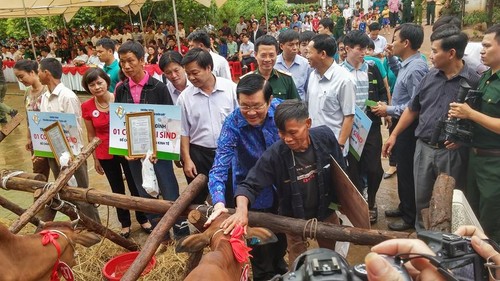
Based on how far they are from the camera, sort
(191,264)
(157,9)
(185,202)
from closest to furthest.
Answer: (191,264) → (185,202) → (157,9)

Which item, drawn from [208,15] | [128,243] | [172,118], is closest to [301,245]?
[172,118]

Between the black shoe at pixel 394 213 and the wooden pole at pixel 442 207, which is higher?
the wooden pole at pixel 442 207

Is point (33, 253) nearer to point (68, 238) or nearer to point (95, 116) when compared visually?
point (68, 238)

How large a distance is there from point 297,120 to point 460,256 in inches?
56.3

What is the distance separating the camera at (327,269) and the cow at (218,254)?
673 millimetres

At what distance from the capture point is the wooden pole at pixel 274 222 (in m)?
2.40

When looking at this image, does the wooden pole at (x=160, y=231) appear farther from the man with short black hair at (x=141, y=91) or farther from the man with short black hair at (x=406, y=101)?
the man with short black hair at (x=406, y=101)

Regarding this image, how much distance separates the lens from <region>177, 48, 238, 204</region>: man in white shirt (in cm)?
371

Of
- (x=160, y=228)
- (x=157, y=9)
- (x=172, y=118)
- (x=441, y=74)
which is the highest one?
(x=157, y=9)

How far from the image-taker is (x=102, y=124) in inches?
166

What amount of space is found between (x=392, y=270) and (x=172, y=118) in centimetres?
286

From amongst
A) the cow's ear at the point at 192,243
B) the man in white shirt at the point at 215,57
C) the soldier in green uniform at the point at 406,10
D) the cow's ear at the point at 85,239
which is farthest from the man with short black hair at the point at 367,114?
the soldier in green uniform at the point at 406,10

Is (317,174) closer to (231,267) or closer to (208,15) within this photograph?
(231,267)

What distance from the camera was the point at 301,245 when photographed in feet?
9.18
